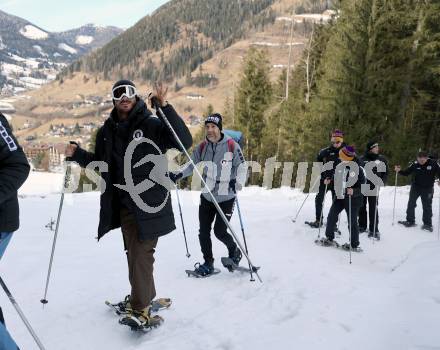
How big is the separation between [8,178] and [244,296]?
11.8 feet

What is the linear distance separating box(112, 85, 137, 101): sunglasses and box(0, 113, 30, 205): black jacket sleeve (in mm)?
1187

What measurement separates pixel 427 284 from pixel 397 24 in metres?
18.4

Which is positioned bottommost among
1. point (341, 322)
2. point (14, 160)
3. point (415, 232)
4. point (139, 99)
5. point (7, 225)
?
point (415, 232)

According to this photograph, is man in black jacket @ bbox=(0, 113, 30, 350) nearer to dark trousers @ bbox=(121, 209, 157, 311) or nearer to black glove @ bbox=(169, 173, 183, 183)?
dark trousers @ bbox=(121, 209, 157, 311)

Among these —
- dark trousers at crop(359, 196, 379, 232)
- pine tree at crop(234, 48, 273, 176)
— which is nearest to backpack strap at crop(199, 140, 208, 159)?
dark trousers at crop(359, 196, 379, 232)

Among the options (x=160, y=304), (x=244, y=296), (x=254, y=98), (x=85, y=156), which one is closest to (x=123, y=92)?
(x=85, y=156)

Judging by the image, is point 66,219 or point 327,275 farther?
point 66,219

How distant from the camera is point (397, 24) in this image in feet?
67.8

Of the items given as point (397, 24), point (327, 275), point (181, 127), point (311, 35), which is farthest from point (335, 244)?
point (311, 35)

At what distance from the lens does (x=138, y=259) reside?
4.32m

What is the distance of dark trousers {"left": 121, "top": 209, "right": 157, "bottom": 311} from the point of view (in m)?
4.31

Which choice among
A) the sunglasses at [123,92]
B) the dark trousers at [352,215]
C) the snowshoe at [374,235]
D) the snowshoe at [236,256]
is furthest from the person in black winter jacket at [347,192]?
the sunglasses at [123,92]

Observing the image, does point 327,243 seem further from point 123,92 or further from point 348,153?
point 123,92

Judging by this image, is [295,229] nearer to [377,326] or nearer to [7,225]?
[377,326]
